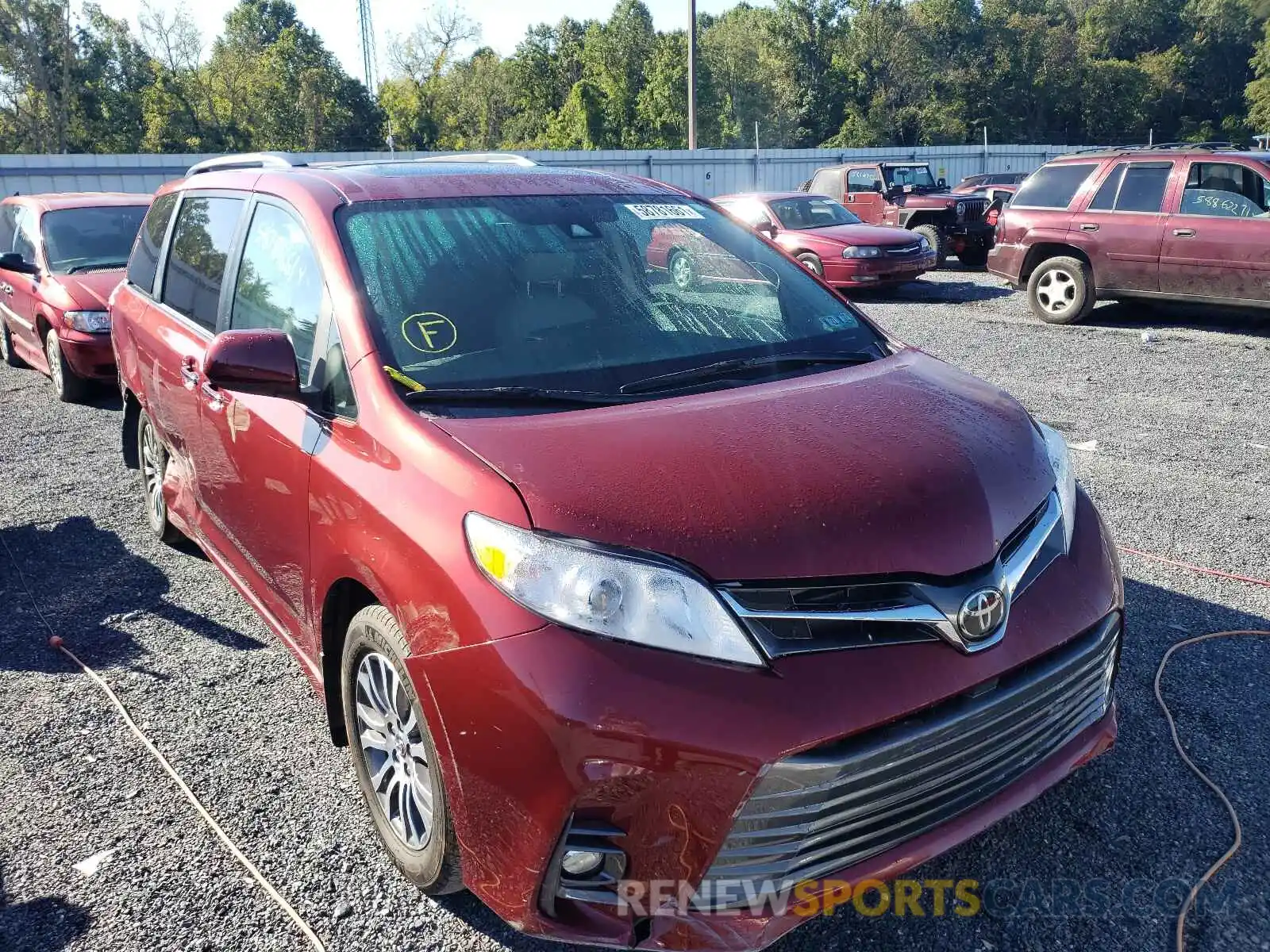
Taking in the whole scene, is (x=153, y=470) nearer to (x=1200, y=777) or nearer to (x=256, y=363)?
(x=256, y=363)

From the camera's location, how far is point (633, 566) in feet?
6.34

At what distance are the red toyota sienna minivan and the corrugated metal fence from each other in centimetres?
1149

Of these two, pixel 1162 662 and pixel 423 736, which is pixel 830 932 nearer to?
pixel 423 736

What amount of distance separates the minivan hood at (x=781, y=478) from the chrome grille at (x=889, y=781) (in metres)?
0.32

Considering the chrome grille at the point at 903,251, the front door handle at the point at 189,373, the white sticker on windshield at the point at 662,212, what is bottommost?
the front door handle at the point at 189,373

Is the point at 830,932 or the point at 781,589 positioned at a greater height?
the point at 781,589

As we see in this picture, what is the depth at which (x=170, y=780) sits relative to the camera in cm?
297

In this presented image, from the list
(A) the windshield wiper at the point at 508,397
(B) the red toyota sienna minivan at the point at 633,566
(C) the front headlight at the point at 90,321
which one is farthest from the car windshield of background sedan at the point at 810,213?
(A) the windshield wiper at the point at 508,397

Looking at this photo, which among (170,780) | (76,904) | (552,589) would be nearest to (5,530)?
(170,780)

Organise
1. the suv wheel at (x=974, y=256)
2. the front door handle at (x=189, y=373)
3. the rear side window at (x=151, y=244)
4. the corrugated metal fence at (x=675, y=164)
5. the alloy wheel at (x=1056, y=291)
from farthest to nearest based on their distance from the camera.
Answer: the corrugated metal fence at (x=675, y=164), the suv wheel at (x=974, y=256), the alloy wheel at (x=1056, y=291), the rear side window at (x=151, y=244), the front door handle at (x=189, y=373)

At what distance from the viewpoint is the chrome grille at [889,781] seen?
1.86m

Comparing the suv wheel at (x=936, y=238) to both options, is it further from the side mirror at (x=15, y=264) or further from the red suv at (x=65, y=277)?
the side mirror at (x=15, y=264)

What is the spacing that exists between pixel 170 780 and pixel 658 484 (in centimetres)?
197

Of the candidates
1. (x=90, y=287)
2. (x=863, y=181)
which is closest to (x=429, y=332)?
(x=90, y=287)
